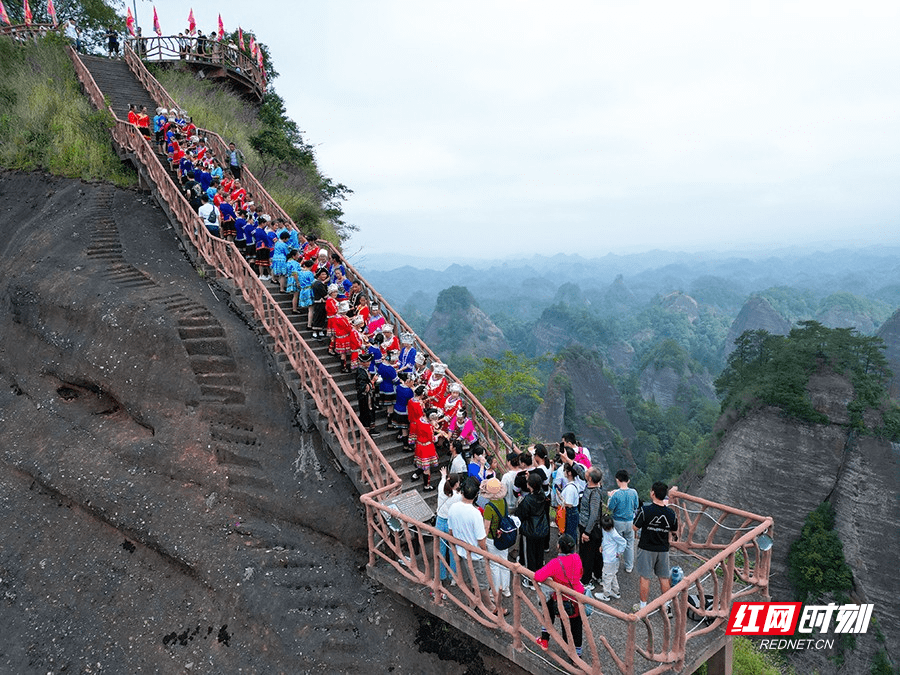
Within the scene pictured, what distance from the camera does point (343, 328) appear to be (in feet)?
31.3

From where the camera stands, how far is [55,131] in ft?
46.6

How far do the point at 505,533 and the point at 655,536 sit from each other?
5.90 feet

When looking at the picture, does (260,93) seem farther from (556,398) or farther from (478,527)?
(556,398)

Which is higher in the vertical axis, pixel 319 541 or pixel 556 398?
pixel 319 541

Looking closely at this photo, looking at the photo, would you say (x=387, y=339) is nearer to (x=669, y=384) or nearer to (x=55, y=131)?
(x=55, y=131)

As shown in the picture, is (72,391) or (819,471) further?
(819,471)

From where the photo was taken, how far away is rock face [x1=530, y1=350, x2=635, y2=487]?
68.9m

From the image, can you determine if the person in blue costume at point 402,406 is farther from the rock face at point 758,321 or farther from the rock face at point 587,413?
the rock face at point 758,321

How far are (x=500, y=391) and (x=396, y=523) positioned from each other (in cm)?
1673

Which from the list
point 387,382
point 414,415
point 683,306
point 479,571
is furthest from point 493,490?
point 683,306

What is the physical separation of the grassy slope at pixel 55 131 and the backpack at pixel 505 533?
1337 cm

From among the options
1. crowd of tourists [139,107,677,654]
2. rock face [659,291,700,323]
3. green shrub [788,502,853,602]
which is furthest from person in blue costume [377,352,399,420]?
rock face [659,291,700,323]

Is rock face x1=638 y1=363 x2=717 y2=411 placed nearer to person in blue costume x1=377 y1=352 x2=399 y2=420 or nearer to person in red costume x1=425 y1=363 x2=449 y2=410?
person in red costume x1=425 y1=363 x2=449 y2=410

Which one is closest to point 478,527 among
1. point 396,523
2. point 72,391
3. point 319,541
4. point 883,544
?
point 396,523
